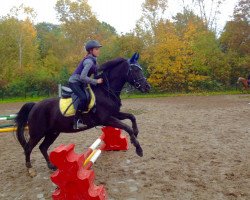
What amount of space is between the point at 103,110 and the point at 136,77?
2.84 ft

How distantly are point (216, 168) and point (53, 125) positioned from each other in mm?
3210

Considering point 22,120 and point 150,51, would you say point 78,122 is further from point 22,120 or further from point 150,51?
point 150,51

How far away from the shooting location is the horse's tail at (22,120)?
6.61 metres

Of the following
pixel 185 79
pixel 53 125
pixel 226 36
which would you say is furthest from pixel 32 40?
pixel 53 125

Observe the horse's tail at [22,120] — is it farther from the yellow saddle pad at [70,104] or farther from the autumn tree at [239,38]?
the autumn tree at [239,38]

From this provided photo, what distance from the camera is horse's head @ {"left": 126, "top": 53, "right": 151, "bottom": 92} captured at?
5.88m

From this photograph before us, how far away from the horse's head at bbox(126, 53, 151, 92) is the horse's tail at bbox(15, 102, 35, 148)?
2218 millimetres

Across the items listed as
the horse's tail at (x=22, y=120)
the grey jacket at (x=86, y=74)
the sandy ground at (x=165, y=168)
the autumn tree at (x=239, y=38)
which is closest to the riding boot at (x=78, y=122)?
the grey jacket at (x=86, y=74)

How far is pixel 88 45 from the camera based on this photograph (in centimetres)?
585

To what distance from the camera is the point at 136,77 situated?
593 cm

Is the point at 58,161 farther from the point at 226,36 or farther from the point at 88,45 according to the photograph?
the point at 226,36

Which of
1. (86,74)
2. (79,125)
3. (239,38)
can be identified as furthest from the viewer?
(239,38)

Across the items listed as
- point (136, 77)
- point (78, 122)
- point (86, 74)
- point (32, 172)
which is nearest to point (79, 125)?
point (78, 122)

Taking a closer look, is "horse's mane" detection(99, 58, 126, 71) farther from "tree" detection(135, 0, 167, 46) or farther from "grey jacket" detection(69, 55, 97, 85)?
"tree" detection(135, 0, 167, 46)
